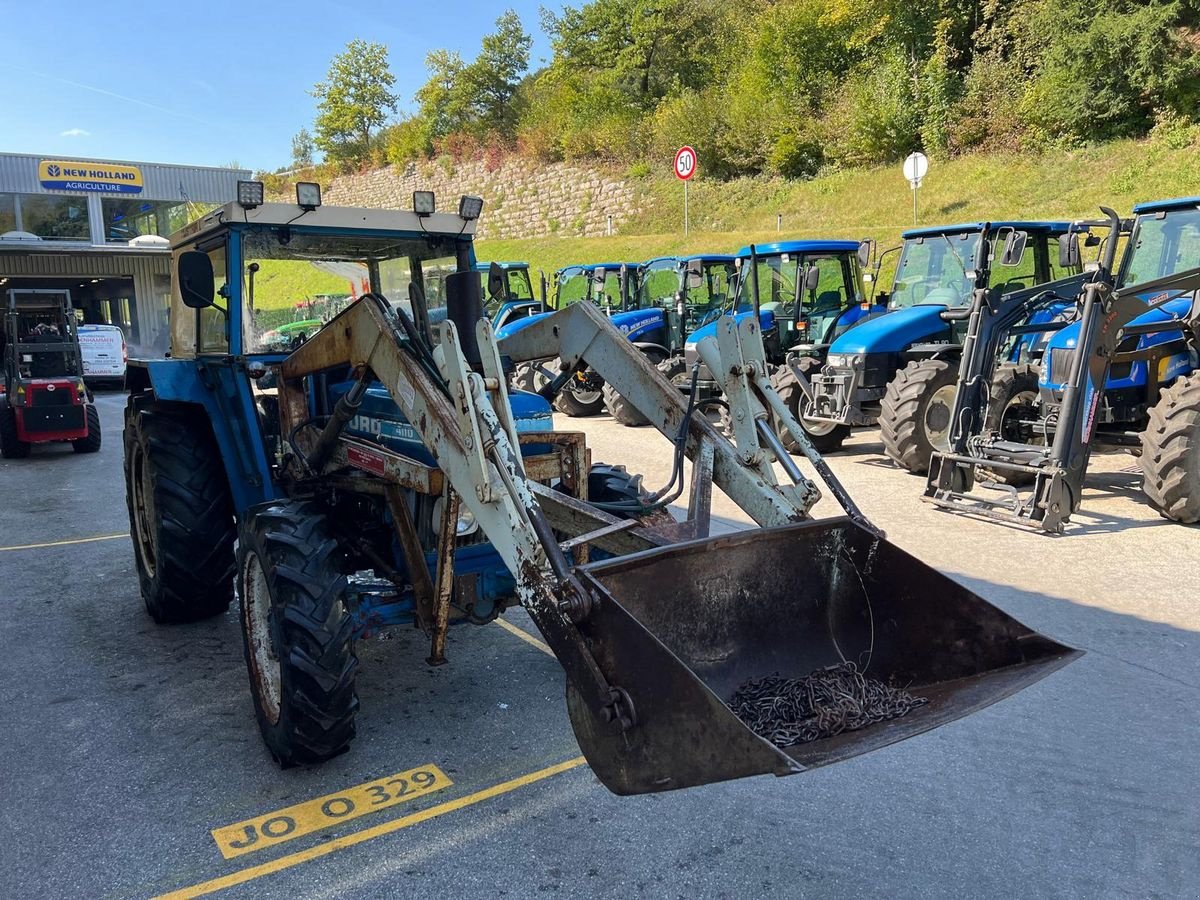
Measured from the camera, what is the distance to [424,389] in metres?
3.28

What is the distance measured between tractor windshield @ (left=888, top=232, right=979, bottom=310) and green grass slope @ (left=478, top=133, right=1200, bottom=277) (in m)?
10.7

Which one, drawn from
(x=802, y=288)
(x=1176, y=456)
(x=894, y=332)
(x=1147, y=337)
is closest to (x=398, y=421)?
(x=1176, y=456)

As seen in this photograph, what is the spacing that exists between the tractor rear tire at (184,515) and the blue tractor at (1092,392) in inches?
220

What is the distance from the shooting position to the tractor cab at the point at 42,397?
12.5 meters

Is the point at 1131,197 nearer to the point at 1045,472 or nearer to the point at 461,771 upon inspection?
the point at 1045,472

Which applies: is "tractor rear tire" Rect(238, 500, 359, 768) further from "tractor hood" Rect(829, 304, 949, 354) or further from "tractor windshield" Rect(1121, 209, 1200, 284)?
"tractor windshield" Rect(1121, 209, 1200, 284)

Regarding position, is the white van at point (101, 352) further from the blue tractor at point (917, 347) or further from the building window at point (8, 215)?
the blue tractor at point (917, 347)

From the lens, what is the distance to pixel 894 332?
32.7ft

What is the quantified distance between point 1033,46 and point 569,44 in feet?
85.0

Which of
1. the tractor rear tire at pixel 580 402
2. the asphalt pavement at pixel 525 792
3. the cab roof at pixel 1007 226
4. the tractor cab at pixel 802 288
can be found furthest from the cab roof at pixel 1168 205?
the tractor rear tire at pixel 580 402

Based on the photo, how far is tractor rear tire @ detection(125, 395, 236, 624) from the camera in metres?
4.98

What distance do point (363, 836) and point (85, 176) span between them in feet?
101

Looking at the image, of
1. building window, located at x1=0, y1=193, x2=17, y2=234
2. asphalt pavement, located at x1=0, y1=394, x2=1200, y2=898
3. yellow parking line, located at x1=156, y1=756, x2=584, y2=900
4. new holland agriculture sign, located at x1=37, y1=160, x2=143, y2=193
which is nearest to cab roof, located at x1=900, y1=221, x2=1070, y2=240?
asphalt pavement, located at x1=0, y1=394, x2=1200, y2=898

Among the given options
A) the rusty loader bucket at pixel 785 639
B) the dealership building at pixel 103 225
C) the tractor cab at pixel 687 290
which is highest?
the dealership building at pixel 103 225
